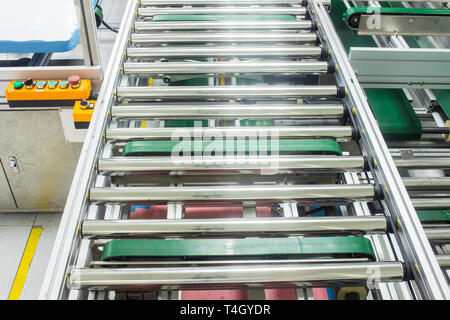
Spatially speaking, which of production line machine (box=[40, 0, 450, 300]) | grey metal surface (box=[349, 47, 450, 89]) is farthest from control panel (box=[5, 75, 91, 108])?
grey metal surface (box=[349, 47, 450, 89])

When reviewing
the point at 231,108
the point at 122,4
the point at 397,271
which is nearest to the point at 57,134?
the point at 231,108

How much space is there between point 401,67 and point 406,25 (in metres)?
0.31

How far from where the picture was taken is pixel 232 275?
1.50 metres

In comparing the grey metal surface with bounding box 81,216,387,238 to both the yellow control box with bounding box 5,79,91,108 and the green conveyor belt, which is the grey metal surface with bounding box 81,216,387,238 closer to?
the green conveyor belt

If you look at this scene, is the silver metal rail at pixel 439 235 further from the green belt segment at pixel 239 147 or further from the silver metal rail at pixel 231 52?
the silver metal rail at pixel 231 52

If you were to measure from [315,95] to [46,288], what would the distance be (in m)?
1.70

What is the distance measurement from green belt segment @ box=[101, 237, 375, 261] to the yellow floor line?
89.2 inches

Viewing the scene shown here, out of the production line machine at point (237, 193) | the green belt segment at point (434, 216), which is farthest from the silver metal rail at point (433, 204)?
the green belt segment at point (434, 216)

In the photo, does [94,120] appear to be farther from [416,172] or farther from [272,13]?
[416,172]

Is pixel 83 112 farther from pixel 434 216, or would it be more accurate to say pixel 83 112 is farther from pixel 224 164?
pixel 434 216

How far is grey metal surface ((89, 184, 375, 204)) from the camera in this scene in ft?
5.79

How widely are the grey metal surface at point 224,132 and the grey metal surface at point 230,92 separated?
0.96 feet

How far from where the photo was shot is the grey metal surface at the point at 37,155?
3043 mm

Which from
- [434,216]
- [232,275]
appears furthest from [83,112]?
[434,216]
